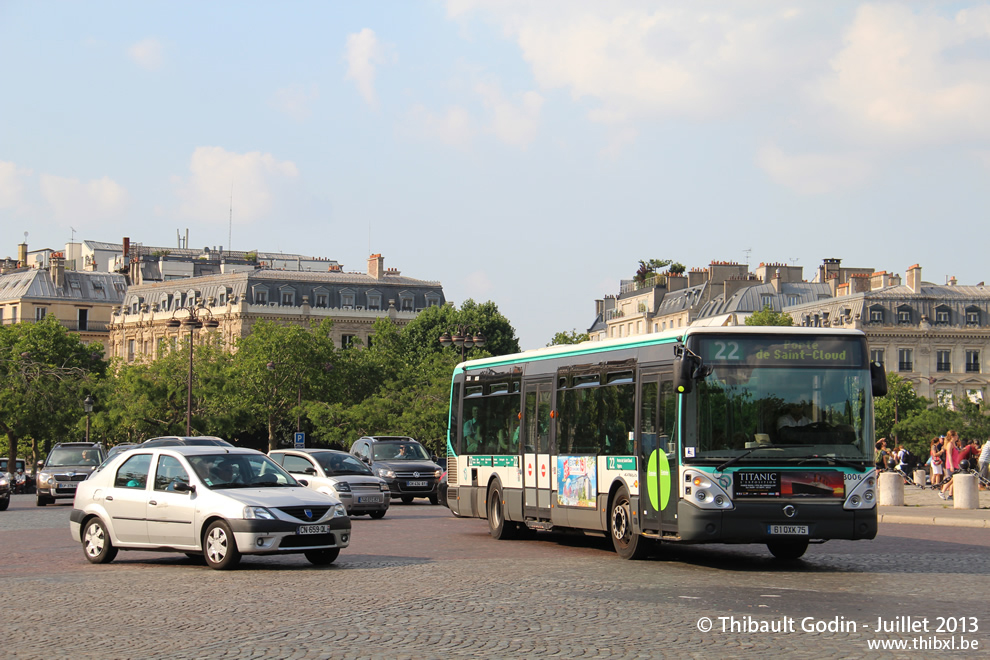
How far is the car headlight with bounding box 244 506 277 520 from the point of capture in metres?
15.6

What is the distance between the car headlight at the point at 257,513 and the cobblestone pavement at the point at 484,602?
62cm

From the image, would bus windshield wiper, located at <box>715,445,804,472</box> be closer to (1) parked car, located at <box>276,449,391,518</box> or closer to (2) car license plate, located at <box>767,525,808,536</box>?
(2) car license plate, located at <box>767,525,808,536</box>

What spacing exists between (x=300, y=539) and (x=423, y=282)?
11146 cm

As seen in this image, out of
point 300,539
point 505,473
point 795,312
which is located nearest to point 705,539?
point 300,539

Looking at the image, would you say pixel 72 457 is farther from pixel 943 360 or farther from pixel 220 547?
pixel 943 360

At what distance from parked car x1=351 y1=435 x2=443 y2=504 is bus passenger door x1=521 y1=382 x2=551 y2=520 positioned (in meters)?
15.0

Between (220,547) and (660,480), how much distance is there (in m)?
5.22

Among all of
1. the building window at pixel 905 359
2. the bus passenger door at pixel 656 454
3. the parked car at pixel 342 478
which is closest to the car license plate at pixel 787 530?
the bus passenger door at pixel 656 454

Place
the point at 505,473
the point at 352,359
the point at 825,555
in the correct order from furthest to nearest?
the point at 352,359 < the point at 505,473 < the point at 825,555

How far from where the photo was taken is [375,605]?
485 inches

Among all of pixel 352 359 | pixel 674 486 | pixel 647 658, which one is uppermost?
pixel 352 359

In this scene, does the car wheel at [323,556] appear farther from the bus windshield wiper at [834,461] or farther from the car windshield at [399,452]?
the car windshield at [399,452]

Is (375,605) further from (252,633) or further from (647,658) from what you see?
(647,658)

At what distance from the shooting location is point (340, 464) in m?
28.6
